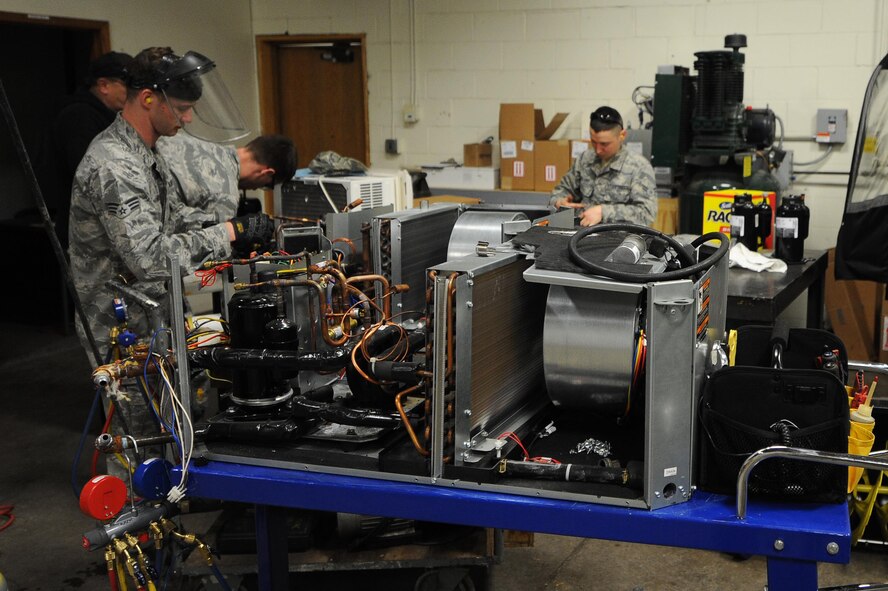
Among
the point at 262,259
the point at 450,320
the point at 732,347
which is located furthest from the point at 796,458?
the point at 262,259

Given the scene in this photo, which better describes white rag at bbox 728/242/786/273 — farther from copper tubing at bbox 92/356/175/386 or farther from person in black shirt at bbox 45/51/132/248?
person in black shirt at bbox 45/51/132/248

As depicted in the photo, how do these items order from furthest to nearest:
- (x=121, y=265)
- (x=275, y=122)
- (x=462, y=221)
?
(x=275, y=122)
(x=121, y=265)
(x=462, y=221)

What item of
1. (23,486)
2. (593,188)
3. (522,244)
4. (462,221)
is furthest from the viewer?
(593,188)

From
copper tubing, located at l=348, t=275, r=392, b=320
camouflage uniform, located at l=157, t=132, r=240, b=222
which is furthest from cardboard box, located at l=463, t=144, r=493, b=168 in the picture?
copper tubing, located at l=348, t=275, r=392, b=320

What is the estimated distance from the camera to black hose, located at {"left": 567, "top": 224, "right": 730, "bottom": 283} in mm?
1583

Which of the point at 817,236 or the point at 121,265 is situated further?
the point at 817,236

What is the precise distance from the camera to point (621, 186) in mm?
4586

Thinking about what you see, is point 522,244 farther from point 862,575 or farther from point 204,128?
point 862,575

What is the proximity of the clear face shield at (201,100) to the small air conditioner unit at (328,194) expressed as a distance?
1.59 feet

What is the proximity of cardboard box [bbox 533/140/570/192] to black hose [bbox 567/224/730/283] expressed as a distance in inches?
152

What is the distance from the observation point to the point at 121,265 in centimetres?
281

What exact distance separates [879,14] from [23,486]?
5.09m

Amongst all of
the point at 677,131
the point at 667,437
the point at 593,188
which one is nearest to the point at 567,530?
the point at 667,437

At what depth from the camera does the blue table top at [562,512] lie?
1556 mm
